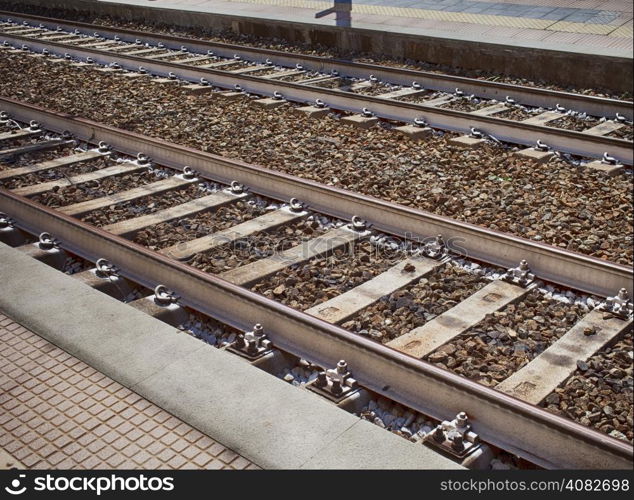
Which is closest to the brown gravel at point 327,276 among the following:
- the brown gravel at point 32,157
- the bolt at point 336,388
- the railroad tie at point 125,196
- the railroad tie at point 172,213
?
the bolt at point 336,388

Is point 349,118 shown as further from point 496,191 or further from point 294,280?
point 294,280

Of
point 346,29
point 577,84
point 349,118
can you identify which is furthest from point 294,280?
point 346,29

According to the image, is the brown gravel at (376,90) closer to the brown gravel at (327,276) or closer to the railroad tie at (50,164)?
the railroad tie at (50,164)

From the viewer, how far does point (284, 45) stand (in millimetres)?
16344

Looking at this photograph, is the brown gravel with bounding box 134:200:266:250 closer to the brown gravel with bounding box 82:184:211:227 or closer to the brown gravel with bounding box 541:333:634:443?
the brown gravel with bounding box 82:184:211:227

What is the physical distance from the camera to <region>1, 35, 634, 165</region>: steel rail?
9.45 metres

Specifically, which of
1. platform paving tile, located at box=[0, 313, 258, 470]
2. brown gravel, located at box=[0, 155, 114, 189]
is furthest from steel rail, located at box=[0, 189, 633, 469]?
brown gravel, located at box=[0, 155, 114, 189]

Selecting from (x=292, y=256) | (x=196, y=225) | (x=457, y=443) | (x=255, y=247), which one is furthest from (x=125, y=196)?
(x=457, y=443)

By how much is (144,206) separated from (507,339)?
4.30 meters

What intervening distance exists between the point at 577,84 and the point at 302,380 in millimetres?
8184

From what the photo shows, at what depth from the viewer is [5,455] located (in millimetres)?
4730

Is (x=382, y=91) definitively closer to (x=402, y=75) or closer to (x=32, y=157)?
(x=402, y=75)

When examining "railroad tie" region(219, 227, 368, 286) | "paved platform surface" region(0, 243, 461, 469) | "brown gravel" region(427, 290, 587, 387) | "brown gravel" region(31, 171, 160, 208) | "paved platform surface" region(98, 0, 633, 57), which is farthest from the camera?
"paved platform surface" region(98, 0, 633, 57)

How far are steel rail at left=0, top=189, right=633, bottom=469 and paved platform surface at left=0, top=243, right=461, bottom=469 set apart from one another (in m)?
0.42
